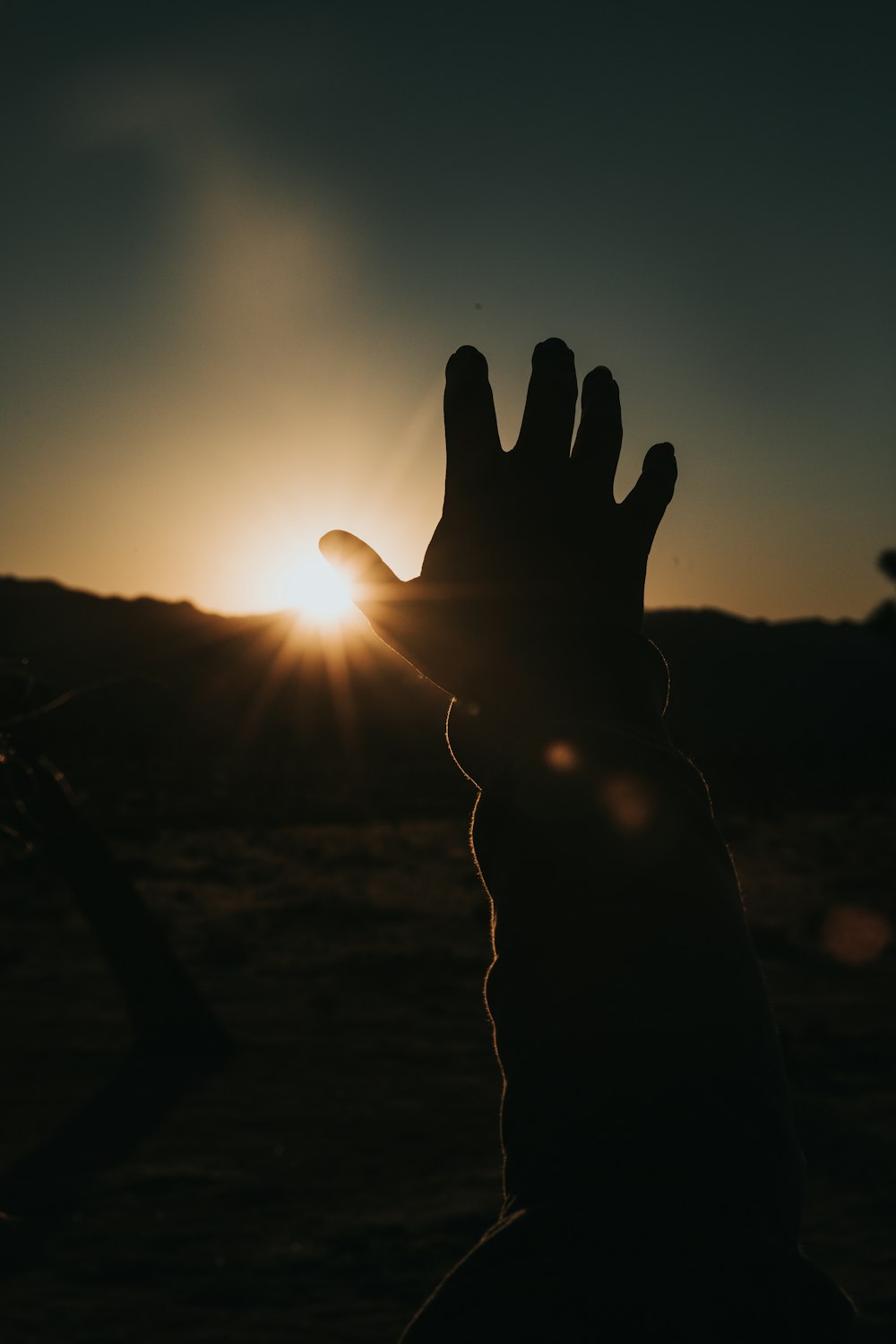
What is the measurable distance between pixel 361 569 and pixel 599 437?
335 mm

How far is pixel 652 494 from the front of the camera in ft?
4.90

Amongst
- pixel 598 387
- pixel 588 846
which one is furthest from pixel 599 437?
pixel 588 846

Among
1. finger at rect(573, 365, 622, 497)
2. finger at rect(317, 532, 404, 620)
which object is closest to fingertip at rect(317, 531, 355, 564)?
finger at rect(317, 532, 404, 620)

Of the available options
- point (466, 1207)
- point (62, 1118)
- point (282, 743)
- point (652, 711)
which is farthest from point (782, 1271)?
point (282, 743)

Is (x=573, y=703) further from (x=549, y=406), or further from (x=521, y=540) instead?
(x=549, y=406)

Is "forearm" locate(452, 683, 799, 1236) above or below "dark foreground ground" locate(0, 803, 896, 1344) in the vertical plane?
above

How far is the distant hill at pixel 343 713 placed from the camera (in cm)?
4750

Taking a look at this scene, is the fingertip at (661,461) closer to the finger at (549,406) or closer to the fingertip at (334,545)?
the finger at (549,406)

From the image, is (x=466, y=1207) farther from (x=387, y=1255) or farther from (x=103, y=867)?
(x=103, y=867)

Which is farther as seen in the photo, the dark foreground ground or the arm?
the dark foreground ground

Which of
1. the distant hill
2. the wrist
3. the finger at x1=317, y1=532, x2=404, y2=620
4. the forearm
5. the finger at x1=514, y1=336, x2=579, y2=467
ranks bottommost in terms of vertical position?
the distant hill

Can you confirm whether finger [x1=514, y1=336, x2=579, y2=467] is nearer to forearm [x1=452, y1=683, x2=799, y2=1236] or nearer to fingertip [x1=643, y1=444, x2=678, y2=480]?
fingertip [x1=643, y1=444, x2=678, y2=480]

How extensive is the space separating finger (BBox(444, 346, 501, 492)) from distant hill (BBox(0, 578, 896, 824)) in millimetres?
29793

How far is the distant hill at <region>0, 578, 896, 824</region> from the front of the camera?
47500 mm
